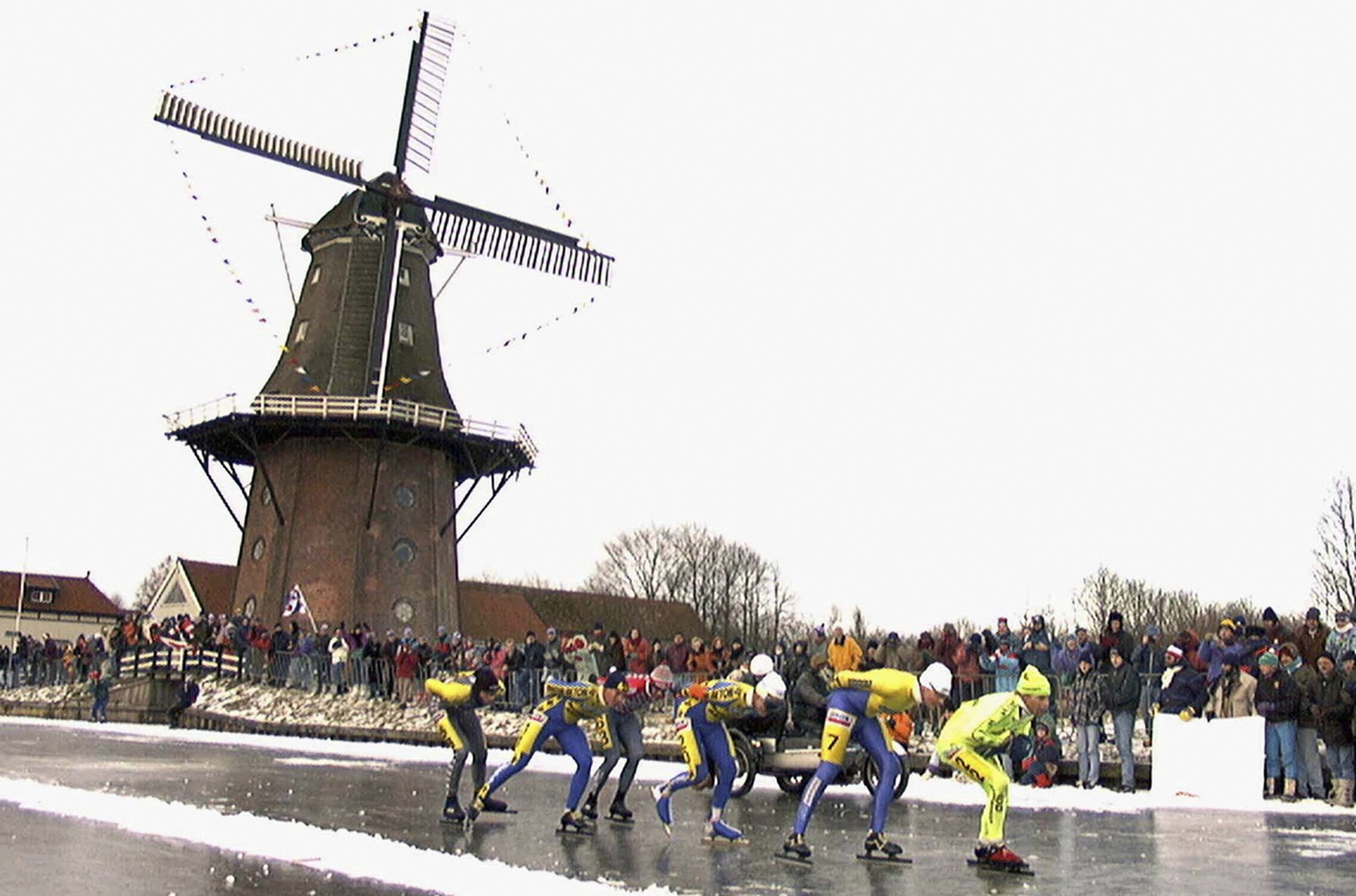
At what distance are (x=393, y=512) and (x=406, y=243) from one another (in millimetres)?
9309

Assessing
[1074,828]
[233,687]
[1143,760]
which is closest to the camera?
[1074,828]

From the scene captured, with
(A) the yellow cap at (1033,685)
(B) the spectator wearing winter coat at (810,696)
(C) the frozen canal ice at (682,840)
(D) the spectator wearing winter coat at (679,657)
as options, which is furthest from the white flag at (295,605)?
(A) the yellow cap at (1033,685)

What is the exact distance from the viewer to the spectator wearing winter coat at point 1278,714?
56.6 ft

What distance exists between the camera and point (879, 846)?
11.4 meters

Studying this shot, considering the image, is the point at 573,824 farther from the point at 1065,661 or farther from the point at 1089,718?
the point at 1065,661

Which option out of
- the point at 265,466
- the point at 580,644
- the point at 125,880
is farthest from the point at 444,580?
the point at 125,880

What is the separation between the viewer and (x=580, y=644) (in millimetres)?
27062

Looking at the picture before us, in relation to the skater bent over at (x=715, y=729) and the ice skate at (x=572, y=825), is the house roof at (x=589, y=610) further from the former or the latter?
the ice skate at (x=572, y=825)

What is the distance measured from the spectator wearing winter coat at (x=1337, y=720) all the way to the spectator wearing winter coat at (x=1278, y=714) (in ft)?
1.07

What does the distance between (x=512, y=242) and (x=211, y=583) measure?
3292 centimetres

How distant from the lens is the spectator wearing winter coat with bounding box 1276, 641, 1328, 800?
17.4m

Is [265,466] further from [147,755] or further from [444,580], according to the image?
[147,755]

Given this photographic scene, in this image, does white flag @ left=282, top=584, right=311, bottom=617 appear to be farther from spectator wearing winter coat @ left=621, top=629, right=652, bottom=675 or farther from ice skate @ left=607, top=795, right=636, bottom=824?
ice skate @ left=607, top=795, right=636, bottom=824

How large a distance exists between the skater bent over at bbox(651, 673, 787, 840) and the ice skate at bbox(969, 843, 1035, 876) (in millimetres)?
2518
